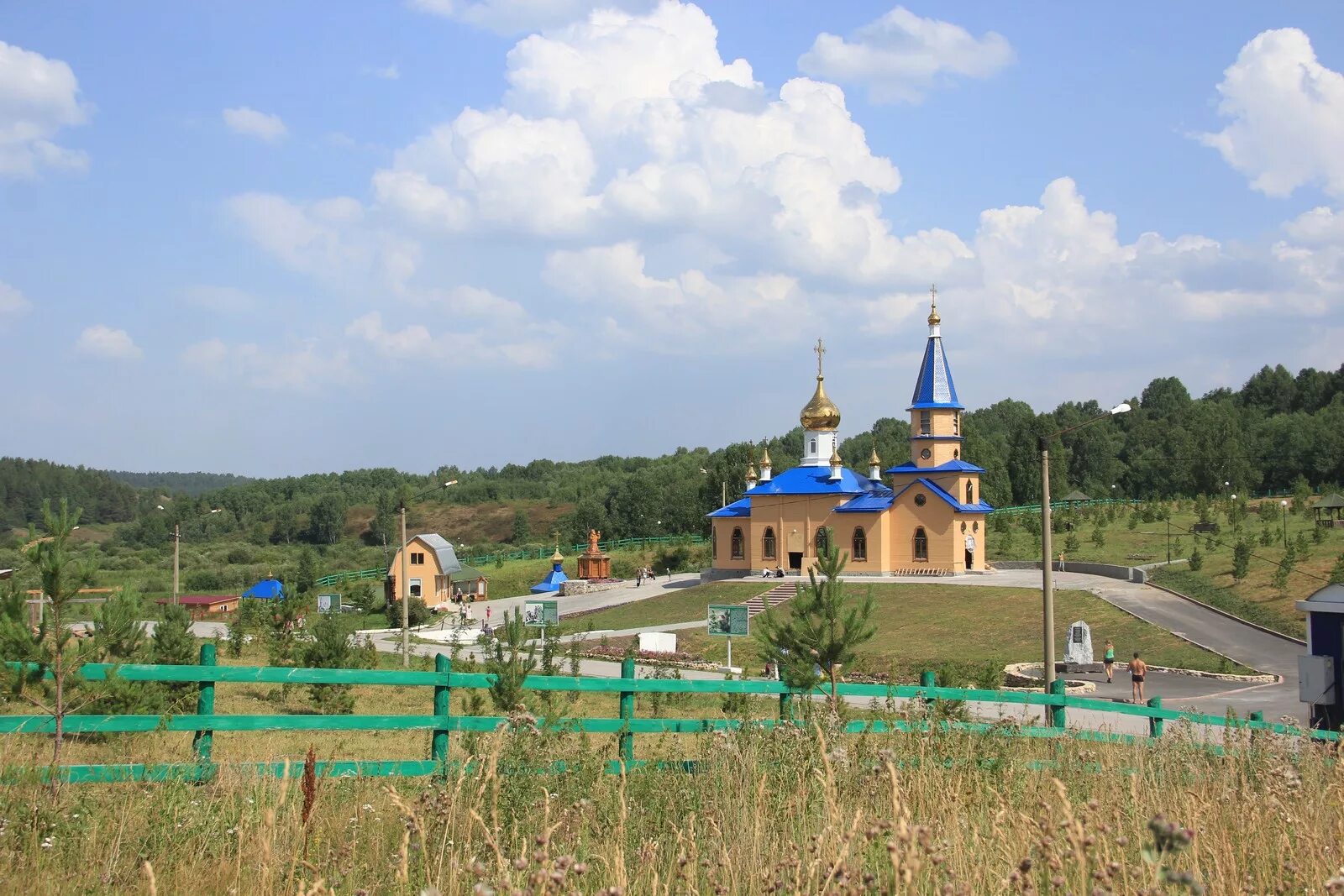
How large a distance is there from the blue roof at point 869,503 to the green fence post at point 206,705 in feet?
139

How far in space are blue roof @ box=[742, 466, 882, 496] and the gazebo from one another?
17.9 metres

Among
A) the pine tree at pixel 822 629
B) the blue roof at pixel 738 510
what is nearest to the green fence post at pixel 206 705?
the pine tree at pixel 822 629

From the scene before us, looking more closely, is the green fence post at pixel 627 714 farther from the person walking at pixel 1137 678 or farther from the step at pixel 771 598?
the step at pixel 771 598

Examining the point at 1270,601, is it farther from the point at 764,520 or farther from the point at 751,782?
the point at 751,782

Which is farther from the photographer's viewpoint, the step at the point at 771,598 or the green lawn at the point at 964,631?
the step at the point at 771,598

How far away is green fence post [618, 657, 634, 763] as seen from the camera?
7949mm

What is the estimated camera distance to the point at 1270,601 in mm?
33188

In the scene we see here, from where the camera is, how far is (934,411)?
160ft

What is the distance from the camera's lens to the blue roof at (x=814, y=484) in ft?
167

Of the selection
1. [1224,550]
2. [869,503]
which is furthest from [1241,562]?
[869,503]

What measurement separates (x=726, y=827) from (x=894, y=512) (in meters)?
45.0

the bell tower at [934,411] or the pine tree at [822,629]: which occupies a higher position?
the bell tower at [934,411]

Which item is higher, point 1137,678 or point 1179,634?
point 1179,634

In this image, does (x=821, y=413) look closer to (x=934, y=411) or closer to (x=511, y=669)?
(x=934, y=411)
